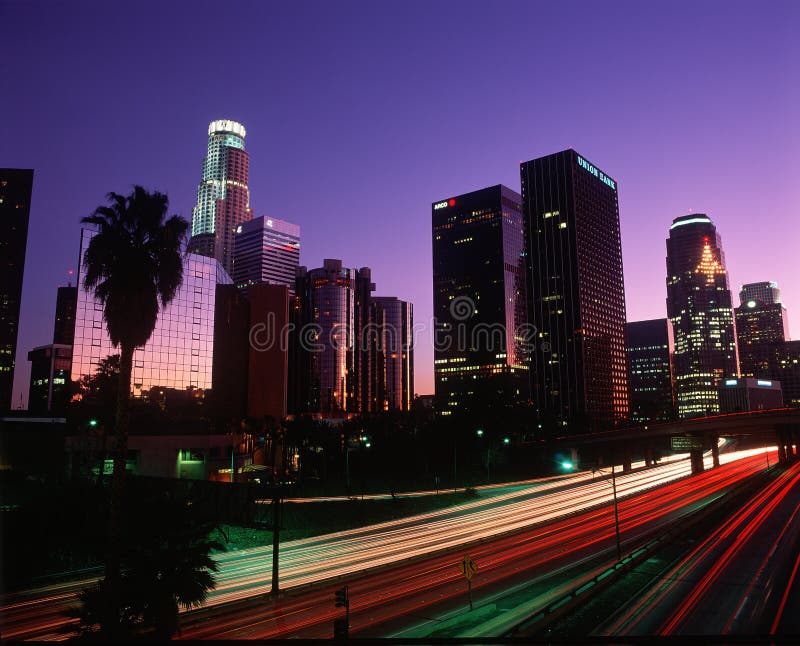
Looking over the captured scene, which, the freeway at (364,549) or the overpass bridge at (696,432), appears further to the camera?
the overpass bridge at (696,432)

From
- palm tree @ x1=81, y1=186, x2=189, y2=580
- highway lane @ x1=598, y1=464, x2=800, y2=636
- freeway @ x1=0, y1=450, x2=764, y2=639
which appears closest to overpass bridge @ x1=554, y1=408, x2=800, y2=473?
freeway @ x1=0, y1=450, x2=764, y2=639

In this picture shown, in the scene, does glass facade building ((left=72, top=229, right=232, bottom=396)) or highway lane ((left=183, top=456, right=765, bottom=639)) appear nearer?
highway lane ((left=183, top=456, right=765, bottom=639))

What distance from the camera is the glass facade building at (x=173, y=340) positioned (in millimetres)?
106688

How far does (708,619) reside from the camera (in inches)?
1153

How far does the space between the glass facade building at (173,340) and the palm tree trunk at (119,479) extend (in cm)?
7971

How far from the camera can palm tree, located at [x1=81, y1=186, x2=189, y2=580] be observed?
29.5m

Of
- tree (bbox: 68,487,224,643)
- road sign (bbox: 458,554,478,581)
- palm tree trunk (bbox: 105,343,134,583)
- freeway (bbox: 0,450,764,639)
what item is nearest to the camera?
tree (bbox: 68,487,224,643)

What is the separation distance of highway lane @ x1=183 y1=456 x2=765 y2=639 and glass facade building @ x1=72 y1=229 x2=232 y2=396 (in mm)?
79039

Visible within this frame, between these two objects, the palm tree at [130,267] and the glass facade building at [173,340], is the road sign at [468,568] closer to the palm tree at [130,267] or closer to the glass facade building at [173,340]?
the palm tree at [130,267]

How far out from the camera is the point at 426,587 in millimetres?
34969

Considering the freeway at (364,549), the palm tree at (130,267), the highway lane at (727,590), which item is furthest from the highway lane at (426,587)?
the palm tree at (130,267)

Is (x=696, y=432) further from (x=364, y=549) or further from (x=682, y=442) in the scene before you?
Result: (x=364, y=549)

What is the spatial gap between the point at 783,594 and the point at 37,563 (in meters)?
47.8

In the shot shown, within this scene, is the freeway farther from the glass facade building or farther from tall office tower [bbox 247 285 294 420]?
tall office tower [bbox 247 285 294 420]
